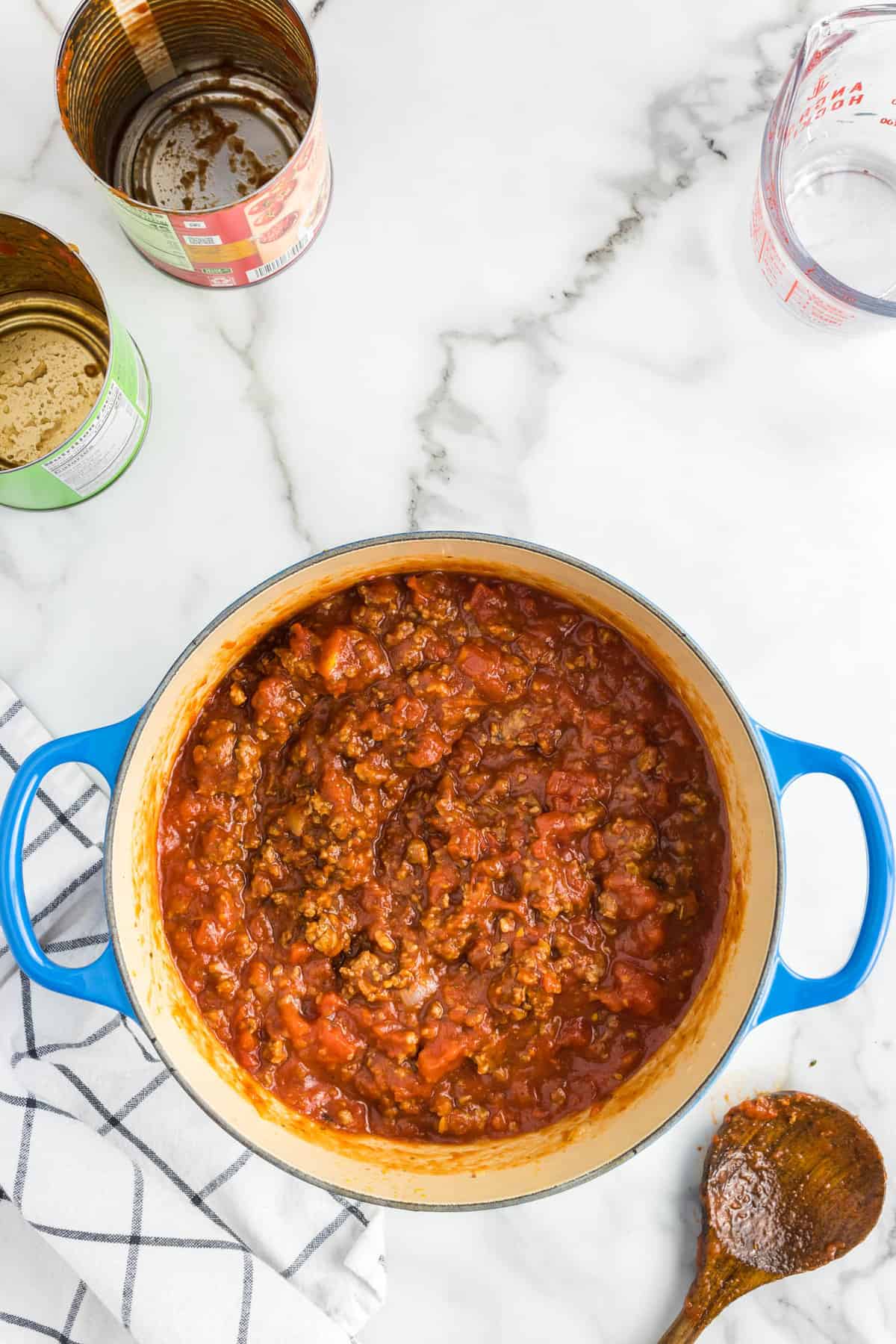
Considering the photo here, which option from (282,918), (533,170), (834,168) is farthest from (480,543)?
(834,168)

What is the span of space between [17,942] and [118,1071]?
44 centimetres

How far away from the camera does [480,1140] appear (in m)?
1.55

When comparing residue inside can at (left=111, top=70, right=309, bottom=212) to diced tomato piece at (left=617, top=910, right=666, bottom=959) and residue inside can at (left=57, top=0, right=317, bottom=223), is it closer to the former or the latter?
residue inside can at (left=57, top=0, right=317, bottom=223)

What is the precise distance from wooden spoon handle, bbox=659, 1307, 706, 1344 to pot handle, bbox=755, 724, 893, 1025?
0.64 metres

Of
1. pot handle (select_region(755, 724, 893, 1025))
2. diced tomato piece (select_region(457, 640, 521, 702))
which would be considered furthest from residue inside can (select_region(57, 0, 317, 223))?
pot handle (select_region(755, 724, 893, 1025))

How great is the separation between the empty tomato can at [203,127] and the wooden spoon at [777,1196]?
152cm

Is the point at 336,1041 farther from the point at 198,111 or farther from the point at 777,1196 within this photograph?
the point at 198,111

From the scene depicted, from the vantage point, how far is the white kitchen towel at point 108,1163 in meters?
1.62

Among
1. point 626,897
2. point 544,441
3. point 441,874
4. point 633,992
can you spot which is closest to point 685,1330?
point 633,992

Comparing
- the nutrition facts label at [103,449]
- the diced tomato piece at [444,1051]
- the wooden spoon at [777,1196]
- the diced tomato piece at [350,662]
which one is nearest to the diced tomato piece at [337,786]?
the diced tomato piece at [350,662]

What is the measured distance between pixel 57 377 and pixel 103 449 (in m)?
0.23

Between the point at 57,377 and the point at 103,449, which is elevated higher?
the point at 57,377

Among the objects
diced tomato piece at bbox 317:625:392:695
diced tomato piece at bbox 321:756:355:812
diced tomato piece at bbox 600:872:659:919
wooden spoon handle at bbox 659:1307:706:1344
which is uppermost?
diced tomato piece at bbox 317:625:392:695

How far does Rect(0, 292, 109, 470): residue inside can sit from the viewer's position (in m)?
1.69
